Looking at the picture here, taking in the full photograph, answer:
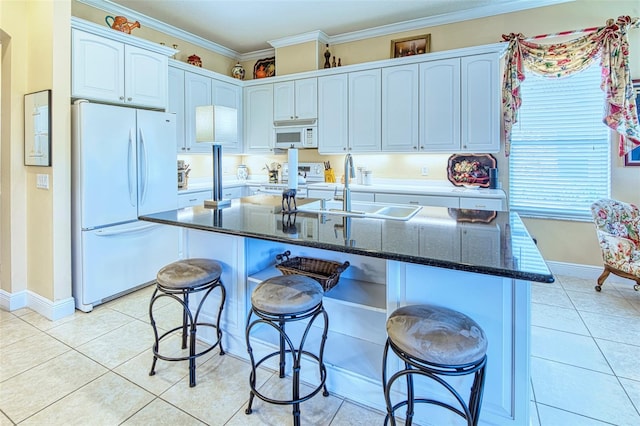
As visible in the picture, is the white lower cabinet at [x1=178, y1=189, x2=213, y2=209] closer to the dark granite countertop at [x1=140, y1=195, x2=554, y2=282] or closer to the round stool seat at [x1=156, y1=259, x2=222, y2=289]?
the dark granite countertop at [x1=140, y1=195, x2=554, y2=282]

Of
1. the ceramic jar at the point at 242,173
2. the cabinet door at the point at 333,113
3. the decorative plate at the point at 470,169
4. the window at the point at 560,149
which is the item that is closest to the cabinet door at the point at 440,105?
the decorative plate at the point at 470,169

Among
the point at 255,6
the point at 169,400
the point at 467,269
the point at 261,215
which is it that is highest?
the point at 255,6

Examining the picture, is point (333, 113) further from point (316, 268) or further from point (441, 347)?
point (441, 347)

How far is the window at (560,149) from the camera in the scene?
359 cm

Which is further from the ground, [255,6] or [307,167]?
[255,6]

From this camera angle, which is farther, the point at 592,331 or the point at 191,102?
the point at 191,102

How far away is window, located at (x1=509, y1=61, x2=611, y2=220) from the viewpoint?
11.8 ft

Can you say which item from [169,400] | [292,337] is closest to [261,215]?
[292,337]

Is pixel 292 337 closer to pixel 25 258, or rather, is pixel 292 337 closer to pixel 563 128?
pixel 25 258

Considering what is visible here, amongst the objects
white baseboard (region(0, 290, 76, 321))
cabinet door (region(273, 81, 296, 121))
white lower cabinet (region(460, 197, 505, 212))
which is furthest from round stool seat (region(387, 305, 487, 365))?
cabinet door (region(273, 81, 296, 121))

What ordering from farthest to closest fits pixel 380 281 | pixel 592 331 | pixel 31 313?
pixel 31 313 → pixel 592 331 → pixel 380 281

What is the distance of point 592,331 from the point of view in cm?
258

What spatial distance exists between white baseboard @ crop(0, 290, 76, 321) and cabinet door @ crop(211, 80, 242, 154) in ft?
8.79

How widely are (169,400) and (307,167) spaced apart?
370 centimetres
